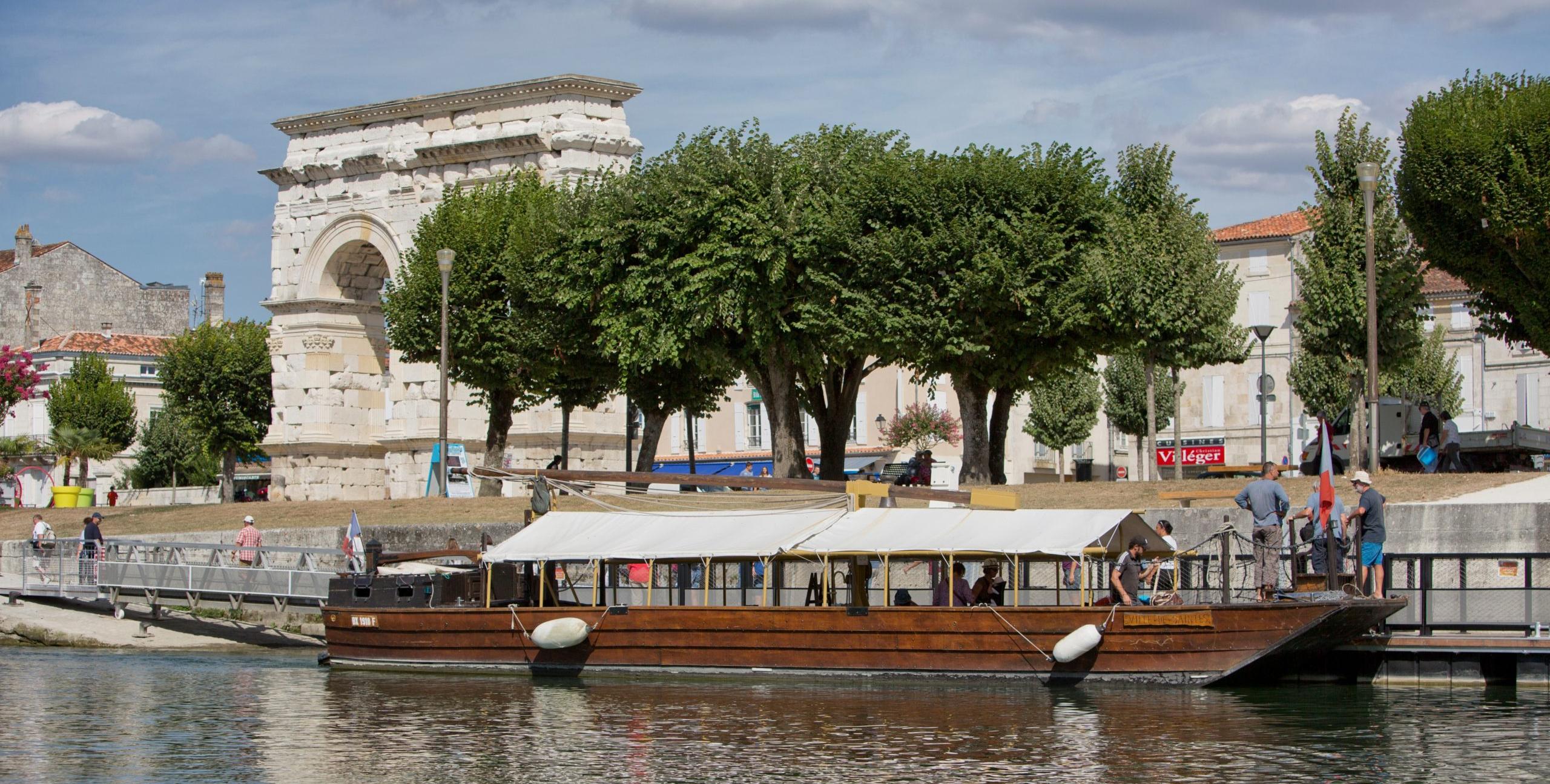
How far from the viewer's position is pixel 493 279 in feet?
145

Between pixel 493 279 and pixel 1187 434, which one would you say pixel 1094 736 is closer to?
pixel 493 279

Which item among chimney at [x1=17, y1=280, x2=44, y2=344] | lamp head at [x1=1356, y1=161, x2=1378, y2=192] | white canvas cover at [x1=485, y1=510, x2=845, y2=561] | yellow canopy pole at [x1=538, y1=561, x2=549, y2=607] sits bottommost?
yellow canopy pole at [x1=538, y1=561, x2=549, y2=607]

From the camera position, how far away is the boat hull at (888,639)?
2127cm

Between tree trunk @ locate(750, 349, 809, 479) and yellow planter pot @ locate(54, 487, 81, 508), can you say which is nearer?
tree trunk @ locate(750, 349, 809, 479)

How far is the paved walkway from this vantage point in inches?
1117

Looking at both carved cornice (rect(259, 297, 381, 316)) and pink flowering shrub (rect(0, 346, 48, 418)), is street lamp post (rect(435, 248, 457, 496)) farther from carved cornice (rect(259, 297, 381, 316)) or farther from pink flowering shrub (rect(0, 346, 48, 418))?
pink flowering shrub (rect(0, 346, 48, 418))

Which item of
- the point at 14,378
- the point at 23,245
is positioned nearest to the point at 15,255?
the point at 23,245

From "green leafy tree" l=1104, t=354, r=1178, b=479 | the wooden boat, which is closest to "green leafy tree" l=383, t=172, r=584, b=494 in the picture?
the wooden boat

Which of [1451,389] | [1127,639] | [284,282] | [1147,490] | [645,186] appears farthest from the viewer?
[1451,389]

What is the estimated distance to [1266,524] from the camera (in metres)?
22.8

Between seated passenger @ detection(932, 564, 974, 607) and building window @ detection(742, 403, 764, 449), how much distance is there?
41703mm

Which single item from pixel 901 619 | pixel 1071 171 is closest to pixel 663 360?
pixel 1071 171

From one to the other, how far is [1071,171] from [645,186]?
917 centimetres

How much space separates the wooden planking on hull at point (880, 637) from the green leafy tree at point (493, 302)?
16558 millimetres
